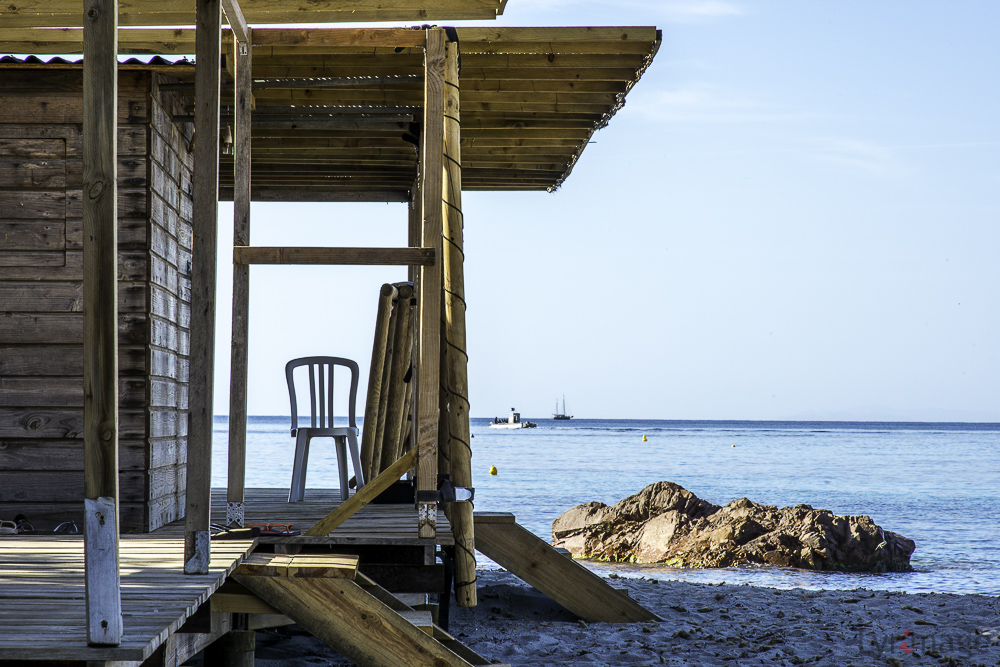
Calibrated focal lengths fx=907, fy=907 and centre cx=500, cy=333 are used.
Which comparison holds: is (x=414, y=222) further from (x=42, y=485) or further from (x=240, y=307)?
(x=42, y=485)

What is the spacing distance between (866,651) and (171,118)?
18.4 ft

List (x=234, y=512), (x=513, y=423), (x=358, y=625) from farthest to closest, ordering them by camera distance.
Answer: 1. (x=513, y=423)
2. (x=234, y=512)
3. (x=358, y=625)

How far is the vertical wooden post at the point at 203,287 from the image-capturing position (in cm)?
348

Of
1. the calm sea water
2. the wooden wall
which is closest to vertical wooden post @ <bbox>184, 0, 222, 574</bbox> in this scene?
the wooden wall

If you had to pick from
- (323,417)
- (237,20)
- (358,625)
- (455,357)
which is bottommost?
(358,625)

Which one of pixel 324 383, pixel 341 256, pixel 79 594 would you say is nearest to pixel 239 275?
pixel 341 256

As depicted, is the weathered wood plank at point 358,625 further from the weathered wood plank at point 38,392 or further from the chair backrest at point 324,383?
the chair backrest at point 324,383

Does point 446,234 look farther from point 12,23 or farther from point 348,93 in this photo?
point 12,23

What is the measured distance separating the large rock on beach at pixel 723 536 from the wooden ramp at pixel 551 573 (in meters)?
4.82

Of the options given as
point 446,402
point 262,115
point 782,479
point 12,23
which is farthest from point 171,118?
point 782,479

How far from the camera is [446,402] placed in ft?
16.4

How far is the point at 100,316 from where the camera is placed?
2355 millimetres

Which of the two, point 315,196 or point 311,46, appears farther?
point 315,196

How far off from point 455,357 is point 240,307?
1.37 metres
